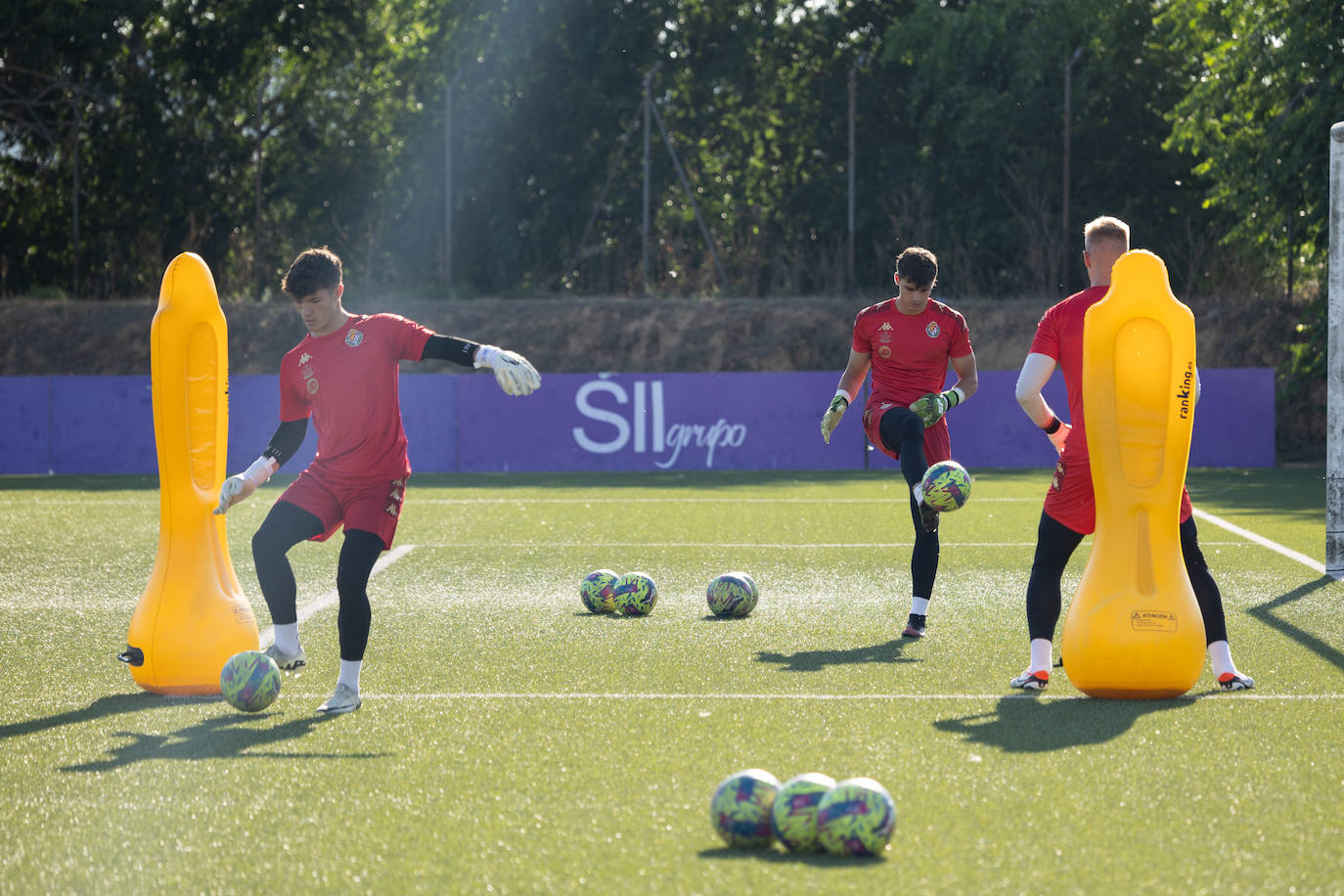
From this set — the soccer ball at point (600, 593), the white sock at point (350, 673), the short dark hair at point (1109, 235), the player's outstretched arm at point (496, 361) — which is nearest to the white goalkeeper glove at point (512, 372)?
the player's outstretched arm at point (496, 361)

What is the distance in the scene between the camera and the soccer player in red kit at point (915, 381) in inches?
330

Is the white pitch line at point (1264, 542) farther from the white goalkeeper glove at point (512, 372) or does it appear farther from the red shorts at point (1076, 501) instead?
the white goalkeeper glove at point (512, 372)

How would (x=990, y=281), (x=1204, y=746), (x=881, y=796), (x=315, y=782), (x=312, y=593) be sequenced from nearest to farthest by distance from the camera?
(x=881, y=796)
(x=315, y=782)
(x=1204, y=746)
(x=312, y=593)
(x=990, y=281)

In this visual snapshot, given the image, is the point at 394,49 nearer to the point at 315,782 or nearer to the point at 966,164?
the point at 966,164

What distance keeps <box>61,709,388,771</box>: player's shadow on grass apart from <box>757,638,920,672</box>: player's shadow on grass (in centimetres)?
238

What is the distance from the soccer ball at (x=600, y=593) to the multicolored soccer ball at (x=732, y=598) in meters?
0.60

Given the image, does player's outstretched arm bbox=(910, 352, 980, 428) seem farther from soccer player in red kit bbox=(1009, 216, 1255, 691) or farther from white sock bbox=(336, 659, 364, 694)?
white sock bbox=(336, 659, 364, 694)

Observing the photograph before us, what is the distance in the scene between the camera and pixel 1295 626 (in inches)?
337

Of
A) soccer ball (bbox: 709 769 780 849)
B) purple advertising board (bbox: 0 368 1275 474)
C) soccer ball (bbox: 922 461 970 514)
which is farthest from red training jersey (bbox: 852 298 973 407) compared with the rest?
purple advertising board (bbox: 0 368 1275 474)

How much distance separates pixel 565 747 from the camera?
574 centimetres

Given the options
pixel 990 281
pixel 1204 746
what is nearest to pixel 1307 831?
pixel 1204 746

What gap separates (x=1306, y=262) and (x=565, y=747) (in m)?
27.8

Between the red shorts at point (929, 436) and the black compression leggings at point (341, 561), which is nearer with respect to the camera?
the black compression leggings at point (341, 561)

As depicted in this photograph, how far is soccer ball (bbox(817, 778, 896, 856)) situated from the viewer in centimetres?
430
